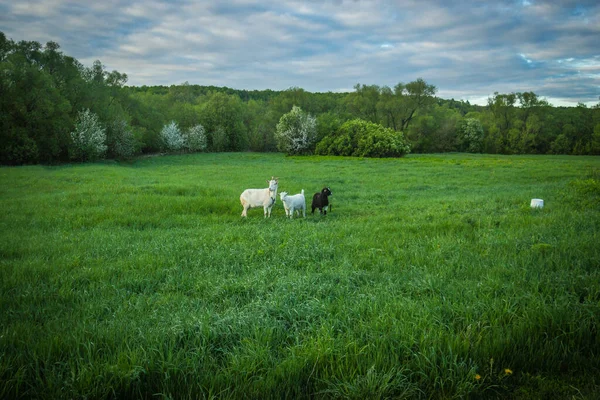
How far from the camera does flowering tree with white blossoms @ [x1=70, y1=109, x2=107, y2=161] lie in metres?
51.6

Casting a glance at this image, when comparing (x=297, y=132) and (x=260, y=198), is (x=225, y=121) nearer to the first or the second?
(x=297, y=132)

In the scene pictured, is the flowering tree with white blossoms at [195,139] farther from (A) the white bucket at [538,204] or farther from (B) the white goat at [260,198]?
(A) the white bucket at [538,204]

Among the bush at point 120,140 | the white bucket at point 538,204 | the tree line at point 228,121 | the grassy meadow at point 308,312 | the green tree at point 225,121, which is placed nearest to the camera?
the grassy meadow at point 308,312

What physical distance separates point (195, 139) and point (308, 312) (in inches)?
3380

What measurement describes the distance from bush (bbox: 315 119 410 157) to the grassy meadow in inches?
2305

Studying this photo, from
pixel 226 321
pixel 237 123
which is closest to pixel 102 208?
pixel 226 321

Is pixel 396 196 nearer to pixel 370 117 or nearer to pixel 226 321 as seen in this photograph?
pixel 226 321

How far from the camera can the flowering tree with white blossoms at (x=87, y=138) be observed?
5162 cm

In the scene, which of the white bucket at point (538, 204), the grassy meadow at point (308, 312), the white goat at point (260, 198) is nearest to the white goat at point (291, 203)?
the white goat at point (260, 198)

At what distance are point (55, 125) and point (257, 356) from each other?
192 feet

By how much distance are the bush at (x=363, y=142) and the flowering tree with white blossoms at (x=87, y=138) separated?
4384 centimetres

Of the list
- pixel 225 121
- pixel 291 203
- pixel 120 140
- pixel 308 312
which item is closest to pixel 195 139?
pixel 225 121

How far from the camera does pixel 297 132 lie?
81.4 metres

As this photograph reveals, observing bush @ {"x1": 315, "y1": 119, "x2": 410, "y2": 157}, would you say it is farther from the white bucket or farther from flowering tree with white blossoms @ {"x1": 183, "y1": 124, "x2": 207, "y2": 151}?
the white bucket
